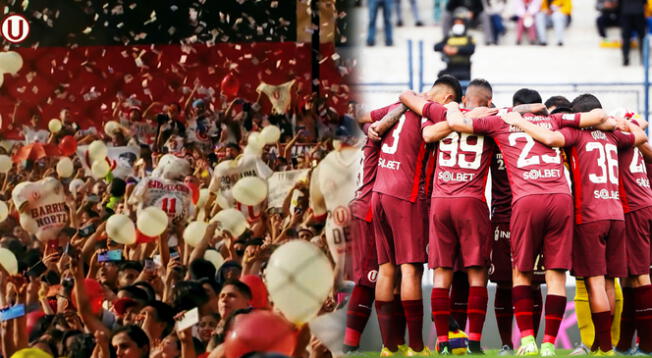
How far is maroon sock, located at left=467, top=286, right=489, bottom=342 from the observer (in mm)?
3127

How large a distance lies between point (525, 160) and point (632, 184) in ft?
1.56

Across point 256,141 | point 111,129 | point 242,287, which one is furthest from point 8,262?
point 111,129

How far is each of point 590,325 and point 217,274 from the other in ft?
4.15

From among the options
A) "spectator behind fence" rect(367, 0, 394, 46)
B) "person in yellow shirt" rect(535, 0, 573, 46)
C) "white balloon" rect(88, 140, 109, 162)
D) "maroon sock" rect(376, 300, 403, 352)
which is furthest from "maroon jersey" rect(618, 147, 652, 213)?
"person in yellow shirt" rect(535, 0, 573, 46)

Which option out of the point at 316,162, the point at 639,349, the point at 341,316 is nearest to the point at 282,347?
the point at 341,316

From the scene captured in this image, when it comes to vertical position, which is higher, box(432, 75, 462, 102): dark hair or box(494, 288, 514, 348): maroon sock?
box(432, 75, 462, 102): dark hair

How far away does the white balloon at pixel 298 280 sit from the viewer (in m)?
2.56

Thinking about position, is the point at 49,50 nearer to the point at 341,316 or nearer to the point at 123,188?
the point at 123,188

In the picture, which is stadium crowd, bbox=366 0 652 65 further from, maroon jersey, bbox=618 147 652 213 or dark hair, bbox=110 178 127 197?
maroon jersey, bbox=618 147 652 213

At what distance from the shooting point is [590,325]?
3498 millimetres


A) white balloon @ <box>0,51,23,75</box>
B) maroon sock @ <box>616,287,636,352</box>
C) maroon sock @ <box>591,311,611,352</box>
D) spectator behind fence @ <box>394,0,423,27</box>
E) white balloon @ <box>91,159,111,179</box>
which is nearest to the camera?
maroon sock @ <box>591,311,611,352</box>

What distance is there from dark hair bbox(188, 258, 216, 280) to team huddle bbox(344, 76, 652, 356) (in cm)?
46

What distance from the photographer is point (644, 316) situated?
128 inches

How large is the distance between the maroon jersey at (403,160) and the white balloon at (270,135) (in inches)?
68.6
